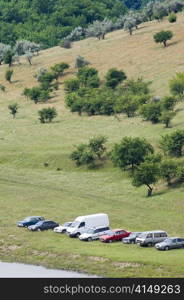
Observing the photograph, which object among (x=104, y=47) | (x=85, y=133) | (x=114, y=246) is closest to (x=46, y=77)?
(x=104, y=47)

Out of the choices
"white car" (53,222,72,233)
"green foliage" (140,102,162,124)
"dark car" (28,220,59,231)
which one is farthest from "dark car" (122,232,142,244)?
"green foliage" (140,102,162,124)

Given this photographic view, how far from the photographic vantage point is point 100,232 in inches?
2800

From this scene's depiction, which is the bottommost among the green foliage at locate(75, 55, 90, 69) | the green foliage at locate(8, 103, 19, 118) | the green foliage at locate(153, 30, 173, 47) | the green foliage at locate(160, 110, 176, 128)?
the green foliage at locate(160, 110, 176, 128)

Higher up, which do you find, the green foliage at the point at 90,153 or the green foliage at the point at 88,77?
the green foliage at the point at 88,77

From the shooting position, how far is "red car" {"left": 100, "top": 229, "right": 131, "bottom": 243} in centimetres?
6888

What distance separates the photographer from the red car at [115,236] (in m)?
68.9

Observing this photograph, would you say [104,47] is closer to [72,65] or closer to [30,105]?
[72,65]

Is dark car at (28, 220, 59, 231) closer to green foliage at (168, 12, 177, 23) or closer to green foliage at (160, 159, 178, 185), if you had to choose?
green foliage at (160, 159, 178, 185)

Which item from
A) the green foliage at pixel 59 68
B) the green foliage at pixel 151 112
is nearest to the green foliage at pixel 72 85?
the green foliage at pixel 59 68

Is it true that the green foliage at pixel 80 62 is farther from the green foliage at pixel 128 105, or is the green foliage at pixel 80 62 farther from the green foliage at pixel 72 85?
the green foliage at pixel 128 105

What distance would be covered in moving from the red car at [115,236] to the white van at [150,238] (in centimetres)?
283

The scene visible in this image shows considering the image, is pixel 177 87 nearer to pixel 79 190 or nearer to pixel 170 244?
pixel 79 190

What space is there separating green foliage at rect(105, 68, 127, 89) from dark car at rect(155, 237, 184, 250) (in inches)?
3810

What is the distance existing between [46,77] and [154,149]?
227ft
